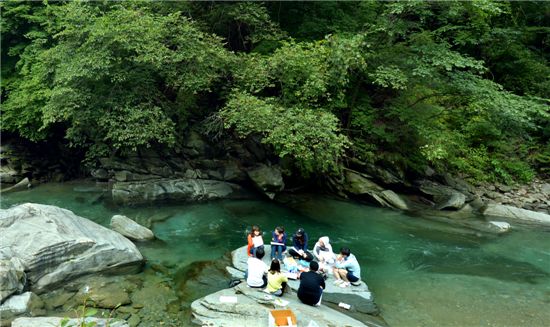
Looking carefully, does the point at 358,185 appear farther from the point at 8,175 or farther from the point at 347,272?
the point at 8,175

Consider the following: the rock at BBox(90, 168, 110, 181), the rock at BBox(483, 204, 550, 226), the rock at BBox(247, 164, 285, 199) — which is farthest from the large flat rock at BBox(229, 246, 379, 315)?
the rock at BBox(90, 168, 110, 181)

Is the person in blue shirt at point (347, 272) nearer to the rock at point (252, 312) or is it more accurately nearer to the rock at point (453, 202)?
the rock at point (252, 312)

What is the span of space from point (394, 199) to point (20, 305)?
16786mm

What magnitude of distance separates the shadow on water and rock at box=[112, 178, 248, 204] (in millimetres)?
10135

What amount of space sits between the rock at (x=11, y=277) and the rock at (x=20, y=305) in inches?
7.1

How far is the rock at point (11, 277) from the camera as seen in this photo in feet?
32.0

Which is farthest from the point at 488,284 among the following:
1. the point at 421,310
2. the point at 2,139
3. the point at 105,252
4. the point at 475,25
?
the point at 2,139

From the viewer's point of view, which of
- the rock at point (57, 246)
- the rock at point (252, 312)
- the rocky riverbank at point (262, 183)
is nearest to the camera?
the rock at point (252, 312)

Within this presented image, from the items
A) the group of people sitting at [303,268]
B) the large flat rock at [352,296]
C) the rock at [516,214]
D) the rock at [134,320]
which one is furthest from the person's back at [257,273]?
the rock at [516,214]

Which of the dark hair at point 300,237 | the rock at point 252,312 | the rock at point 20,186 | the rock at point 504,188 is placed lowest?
the rock at point 20,186

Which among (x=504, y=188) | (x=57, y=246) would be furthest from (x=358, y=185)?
(x=57, y=246)

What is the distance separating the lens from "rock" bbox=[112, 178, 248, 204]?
779 inches

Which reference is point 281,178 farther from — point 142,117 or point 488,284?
point 488,284

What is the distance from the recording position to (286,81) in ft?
57.8
